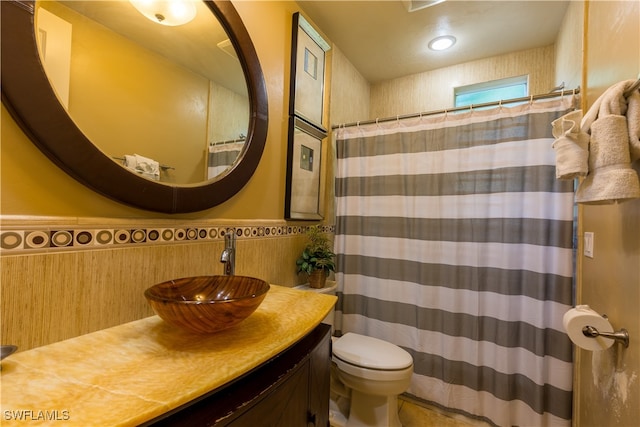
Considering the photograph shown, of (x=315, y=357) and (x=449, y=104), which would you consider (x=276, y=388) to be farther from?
(x=449, y=104)

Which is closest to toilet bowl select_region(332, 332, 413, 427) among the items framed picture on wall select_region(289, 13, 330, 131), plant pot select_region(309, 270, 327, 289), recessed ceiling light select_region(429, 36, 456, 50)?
plant pot select_region(309, 270, 327, 289)

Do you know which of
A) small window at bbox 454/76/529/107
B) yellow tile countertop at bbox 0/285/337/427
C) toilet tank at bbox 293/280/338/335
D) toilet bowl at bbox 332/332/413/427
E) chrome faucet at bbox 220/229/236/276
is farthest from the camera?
small window at bbox 454/76/529/107

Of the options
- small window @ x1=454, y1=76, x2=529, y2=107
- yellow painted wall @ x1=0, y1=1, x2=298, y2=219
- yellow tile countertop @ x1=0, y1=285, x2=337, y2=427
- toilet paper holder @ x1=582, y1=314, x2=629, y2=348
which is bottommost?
yellow tile countertop @ x1=0, y1=285, x2=337, y2=427

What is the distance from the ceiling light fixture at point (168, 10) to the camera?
938 mm

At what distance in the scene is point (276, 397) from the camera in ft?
2.19

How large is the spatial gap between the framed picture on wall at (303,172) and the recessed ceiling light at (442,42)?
1188 millimetres

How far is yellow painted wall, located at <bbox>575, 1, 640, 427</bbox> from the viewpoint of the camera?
0.75 metres

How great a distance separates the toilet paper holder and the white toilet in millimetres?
769

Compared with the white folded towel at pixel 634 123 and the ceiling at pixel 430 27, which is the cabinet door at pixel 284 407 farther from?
the ceiling at pixel 430 27

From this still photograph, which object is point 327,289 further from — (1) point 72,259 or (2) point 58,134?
(2) point 58,134

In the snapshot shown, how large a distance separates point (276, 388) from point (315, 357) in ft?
0.73

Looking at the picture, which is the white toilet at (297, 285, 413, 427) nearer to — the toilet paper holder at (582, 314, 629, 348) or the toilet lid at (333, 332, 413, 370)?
the toilet lid at (333, 332, 413, 370)

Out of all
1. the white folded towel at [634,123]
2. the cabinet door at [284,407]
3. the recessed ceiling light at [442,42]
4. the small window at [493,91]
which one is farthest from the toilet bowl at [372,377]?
the recessed ceiling light at [442,42]

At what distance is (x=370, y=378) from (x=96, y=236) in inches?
52.0
